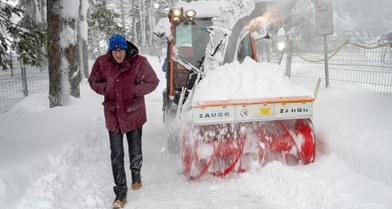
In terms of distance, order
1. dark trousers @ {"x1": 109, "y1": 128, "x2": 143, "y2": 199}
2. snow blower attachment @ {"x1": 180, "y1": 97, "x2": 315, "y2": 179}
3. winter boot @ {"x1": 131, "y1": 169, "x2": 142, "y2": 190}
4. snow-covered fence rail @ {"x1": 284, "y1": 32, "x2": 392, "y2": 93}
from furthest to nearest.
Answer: snow-covered fence rail @ {"x1": 284, "y1": 32, "x2": 392, "y2": 93}
snow blower attachment @ {"x1": 180, "y1": 97, "x2": 315, "y2": 179}
winter boot @ {"x1": 131, "y1": 169, "x2": 142, "y2": 190}
dark trousers @ {"x1": 109, "y1": 128, "x2": 143, "y2": 199}

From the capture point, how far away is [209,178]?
6.17 meters

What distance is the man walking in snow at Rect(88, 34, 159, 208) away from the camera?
17.4 feet

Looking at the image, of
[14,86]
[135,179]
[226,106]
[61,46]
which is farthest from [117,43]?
[14,86]

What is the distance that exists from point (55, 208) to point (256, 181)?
2458 mm

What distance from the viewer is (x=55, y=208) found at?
4.82m

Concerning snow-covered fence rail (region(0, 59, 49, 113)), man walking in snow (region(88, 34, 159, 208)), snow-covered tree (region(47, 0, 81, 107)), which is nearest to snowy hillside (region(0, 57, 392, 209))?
man walking in snow (region(88, 34, 159, 208))

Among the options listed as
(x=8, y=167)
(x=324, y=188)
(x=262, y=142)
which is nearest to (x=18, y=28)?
(x=8, y=167)

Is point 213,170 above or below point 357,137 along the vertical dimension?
below

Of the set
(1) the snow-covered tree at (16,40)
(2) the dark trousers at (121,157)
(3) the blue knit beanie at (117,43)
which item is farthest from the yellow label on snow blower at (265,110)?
(1) the snow-covered tree at (16,40)

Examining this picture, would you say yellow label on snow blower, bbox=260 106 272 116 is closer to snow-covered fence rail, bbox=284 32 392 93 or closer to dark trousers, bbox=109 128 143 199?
dark trousers, bbox=109 128 143 199

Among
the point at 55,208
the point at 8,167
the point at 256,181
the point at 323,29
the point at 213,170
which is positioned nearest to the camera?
the point at 55,208

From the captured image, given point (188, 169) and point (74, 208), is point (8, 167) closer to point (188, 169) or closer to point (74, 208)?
point (74, 208)

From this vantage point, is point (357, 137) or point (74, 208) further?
point (357, 137)

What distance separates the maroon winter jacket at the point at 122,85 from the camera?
5.30m
